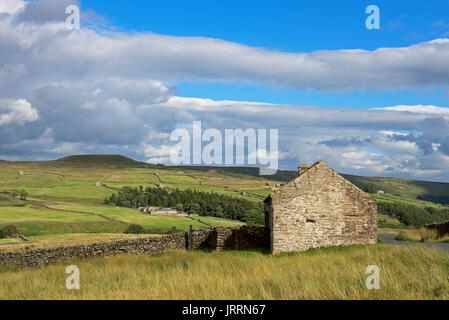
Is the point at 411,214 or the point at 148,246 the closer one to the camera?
the point at 148,246

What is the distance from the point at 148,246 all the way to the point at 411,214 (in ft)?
375

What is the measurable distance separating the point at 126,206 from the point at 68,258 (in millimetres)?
114939

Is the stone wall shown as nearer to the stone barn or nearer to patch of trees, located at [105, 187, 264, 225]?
the stone barn

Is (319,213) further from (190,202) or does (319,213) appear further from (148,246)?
(190,202)

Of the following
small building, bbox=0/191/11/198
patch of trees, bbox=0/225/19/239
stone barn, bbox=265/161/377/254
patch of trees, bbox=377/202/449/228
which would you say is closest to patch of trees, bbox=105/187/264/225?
small building, bbox=0/191/11/198

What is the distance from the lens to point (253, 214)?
104 meters

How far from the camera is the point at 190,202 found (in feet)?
455

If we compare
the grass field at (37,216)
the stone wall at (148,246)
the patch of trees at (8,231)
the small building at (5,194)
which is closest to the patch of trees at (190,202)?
the grass field at (37,216)

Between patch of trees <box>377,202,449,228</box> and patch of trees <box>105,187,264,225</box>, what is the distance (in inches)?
1537

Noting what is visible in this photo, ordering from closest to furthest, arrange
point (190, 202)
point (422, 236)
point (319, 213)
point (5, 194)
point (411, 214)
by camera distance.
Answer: point (319, 213), point (422, 236), point (411, 214), point (190, 202), point (5, 194)

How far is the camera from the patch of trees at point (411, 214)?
122m

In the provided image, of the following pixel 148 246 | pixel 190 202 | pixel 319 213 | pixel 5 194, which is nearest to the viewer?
pixel 319 213

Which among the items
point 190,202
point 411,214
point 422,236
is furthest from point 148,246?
point 411,214
